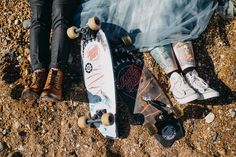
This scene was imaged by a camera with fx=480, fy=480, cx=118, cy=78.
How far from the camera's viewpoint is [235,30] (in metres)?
5.34

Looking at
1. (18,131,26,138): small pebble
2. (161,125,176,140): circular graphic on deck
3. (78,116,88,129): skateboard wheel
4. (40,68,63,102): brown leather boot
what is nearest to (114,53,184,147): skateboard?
(161,125,176,140): circular graphic on deck

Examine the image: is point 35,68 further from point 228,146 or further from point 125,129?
point 228,146

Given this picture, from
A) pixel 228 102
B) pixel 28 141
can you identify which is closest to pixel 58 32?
pixel 28 141

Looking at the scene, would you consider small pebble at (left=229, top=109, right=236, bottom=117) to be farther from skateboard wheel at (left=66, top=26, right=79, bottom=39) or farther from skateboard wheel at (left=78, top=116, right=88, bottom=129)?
skateboard wheel at (left=66, top=26, right=79, bottom=39)

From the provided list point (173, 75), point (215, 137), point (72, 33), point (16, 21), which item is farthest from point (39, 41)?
point (215, 137)

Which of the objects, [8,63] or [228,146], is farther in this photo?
[8,63]

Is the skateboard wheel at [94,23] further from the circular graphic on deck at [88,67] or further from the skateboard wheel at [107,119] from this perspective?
the skateboard wheel at [107,119]

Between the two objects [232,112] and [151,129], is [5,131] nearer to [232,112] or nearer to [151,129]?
[151,129]

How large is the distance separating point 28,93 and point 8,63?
892 millimetres

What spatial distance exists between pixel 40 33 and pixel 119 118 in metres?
1.30

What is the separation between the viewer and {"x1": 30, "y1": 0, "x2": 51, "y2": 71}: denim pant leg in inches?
209

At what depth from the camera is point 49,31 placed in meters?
5.51

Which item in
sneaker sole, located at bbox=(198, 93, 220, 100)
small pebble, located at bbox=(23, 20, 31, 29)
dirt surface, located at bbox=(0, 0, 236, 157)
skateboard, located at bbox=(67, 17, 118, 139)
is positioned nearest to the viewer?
sneaker sole, located at bbox=(198, 93, 220, 100)

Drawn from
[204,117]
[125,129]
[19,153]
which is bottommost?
[19,153]
